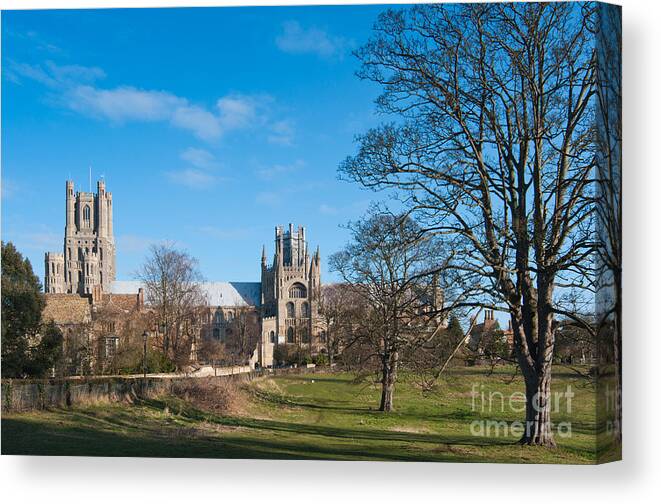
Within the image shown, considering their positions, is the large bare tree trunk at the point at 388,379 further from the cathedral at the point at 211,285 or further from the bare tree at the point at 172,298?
the bare tree at the point at 172,298

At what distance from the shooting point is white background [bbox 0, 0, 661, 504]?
802cm

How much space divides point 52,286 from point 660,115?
431 inches

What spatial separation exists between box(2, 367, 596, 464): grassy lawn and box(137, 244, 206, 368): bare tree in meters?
6.56

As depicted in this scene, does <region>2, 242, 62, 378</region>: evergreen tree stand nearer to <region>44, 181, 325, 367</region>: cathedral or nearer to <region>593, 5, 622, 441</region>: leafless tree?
<region>44, 181, 325, 367</region>: cathedral

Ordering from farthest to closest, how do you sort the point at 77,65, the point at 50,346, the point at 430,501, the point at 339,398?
the point at 339,398, the point at 50,346, the point at 77,65, the point at 430,501

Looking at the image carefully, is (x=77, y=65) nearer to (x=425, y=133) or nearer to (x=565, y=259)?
(x=425, y=133)

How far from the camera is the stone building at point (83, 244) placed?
11.2m

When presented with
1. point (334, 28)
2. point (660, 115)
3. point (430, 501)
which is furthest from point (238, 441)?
point (660, 115)

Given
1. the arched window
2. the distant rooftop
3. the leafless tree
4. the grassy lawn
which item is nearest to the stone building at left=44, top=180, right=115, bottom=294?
the grassy lawn

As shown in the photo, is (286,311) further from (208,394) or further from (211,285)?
(208,394)

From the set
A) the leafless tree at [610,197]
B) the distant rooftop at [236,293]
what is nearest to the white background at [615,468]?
the leafless tree at [610,197]

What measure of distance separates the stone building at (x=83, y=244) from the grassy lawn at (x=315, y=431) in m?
2.96

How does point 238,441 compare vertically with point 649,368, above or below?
below

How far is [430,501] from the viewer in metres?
7.77
